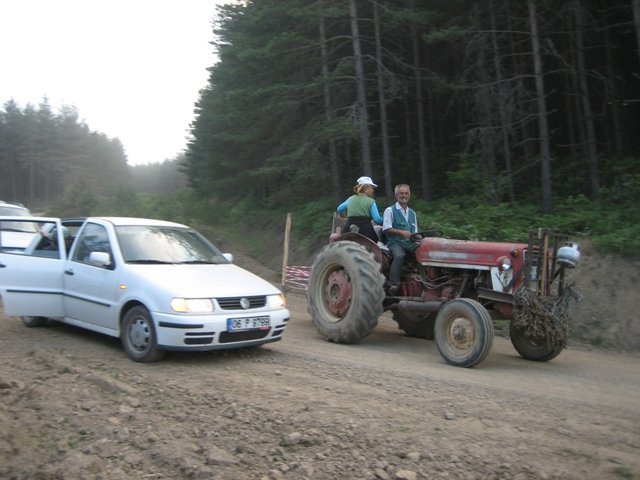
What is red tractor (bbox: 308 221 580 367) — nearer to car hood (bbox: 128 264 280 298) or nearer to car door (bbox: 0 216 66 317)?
car hood (bbox: 128 264 280 298)

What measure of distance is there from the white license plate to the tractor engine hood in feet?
8.04

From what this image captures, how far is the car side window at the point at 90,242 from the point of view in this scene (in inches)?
277

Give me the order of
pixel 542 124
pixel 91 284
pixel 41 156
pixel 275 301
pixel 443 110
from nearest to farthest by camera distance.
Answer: pixel 275 301
pixel 91 284
pixel 542 124
pixel 443 110
pixel 41 156

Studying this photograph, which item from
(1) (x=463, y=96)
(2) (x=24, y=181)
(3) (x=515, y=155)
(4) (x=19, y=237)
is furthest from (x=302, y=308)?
(2) (x=24, y=181)

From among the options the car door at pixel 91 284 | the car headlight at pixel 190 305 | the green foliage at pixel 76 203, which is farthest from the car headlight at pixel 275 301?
the green foliage at pixel 76 203

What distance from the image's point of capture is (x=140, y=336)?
243 inches

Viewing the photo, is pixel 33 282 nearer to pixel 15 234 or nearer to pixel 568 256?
pixel 15 234

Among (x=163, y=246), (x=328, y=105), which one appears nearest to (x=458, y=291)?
(x=163, y=246)

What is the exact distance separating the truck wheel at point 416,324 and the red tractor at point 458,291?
2cm

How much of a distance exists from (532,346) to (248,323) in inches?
142

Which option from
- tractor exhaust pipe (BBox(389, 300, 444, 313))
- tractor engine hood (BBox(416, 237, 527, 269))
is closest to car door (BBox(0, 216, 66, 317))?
tractor exhaust pipe (BBox(389, 300, 444, 313))

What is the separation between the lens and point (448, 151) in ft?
77.5

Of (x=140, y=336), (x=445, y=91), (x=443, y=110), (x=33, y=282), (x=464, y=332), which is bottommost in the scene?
(x=464, y=332)

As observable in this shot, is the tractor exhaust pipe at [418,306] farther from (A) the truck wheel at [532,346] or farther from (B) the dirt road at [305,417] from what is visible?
(A) the truck wheel at [532,346]
